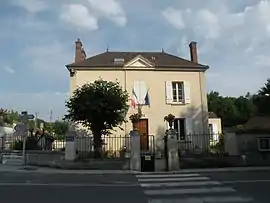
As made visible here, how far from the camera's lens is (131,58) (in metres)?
30.3

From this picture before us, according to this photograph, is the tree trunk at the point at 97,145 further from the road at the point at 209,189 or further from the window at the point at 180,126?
the window at the point at 180,126

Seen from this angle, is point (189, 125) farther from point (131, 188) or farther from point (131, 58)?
point (131, 188)

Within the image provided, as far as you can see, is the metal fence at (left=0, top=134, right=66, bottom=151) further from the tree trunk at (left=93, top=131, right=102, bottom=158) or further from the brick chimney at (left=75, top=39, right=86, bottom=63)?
the brick chimney at (left=75, top=39, right=86, bottom=63)

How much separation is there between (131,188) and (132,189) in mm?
222

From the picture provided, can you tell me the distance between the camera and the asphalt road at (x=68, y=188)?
401 inches

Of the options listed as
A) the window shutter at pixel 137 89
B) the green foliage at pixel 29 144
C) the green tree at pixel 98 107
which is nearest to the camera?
the green tree at pixel 98 107

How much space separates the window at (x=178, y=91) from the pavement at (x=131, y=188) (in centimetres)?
1278

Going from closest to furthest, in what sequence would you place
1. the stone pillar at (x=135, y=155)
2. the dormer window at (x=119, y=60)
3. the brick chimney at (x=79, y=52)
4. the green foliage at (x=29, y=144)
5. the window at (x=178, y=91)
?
the stone pillar at (x=135, y=155) < the green foliage at (x=29, y=144) < the window at (x=178, y=91) < the dormer window at (x=119, y=60) < the brick chimney at (x=79, y=52)

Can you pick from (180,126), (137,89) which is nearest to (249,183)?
(180,126)

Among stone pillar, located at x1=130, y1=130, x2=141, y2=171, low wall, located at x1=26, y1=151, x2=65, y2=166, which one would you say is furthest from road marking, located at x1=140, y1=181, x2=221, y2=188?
low wall, located at x1=26, y1=151, x2=65, y2=166

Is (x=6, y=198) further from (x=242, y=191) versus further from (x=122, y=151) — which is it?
(x=122, y=151)

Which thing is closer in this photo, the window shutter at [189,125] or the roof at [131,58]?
the window shutter at [189,125]

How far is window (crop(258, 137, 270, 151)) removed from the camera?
1991 cm

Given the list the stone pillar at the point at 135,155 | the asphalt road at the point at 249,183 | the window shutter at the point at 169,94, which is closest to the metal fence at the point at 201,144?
the stone pillar at the point at 135,155
